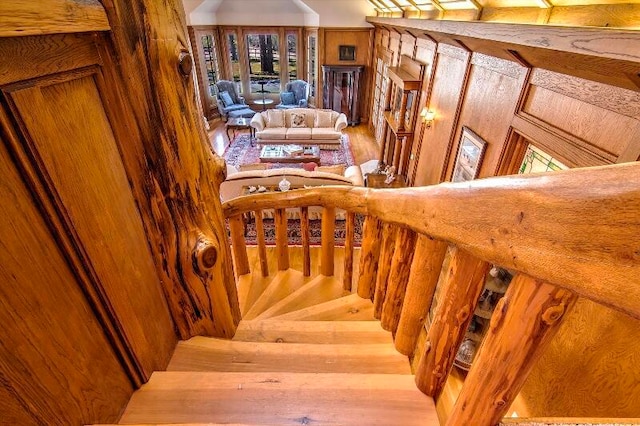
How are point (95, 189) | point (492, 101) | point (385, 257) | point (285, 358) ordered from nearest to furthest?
1. point (95, 189)
2. point (285, 358)
3. point (385, 257)
4. point (492, 101)

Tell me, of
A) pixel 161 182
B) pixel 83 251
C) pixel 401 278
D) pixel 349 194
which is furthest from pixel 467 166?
pixel 83 251

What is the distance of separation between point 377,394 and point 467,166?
3285 millimetres

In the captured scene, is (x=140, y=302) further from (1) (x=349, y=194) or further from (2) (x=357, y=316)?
(2) (x=357, y=316)

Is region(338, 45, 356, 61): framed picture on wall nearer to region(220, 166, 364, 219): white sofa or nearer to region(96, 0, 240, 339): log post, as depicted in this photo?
region(220, 166, 364, 219): white sofa

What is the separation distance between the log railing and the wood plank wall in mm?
1281

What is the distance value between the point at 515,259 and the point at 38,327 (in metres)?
0.88

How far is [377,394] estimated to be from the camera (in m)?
0.95

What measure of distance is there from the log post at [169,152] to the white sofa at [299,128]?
21.8 ft

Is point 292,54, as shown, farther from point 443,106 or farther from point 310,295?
point 310,295

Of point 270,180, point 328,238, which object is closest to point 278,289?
point 328,238

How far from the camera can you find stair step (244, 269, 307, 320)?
2.32 meters

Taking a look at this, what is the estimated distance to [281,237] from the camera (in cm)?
238

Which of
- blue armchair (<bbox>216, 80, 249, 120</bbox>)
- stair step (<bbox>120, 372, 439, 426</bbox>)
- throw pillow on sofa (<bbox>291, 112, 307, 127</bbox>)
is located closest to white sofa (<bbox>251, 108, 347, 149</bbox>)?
throw pillow on sofa (<bbox>291, 112, 307, 127</bbox>)

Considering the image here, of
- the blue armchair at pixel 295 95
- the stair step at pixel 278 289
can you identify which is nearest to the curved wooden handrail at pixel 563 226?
the stair step at pixel 278 289
